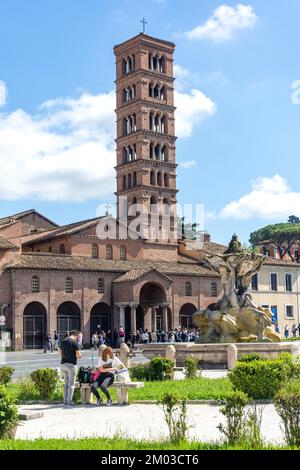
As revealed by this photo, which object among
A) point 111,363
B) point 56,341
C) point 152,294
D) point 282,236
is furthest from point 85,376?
point 282,236

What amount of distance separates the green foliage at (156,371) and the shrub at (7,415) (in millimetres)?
9433

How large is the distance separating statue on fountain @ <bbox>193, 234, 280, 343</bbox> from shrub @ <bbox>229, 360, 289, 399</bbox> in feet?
33.2

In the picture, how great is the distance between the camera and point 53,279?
50.8m

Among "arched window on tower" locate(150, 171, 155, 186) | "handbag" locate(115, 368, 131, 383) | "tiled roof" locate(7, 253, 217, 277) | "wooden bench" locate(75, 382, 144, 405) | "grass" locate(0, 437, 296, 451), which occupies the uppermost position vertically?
"arched window on tower" locate(150, 171, 155, 186)

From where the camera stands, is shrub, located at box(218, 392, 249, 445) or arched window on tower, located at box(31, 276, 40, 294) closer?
shrub, located at box(218, 392, 249, 445)

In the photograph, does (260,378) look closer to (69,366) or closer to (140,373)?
(69,366)

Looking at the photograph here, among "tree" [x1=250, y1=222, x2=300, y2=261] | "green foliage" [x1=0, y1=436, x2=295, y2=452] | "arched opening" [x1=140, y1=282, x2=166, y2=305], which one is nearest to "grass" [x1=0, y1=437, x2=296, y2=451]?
"green foliage" [x1=0, y1=436, x2=295, y2=452]

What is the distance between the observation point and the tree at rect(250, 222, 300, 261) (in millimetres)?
89500

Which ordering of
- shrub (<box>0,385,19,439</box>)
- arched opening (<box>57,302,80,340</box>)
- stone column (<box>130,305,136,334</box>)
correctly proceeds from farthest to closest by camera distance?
stone column (<box>130,305,136,334</box>) < arched opening (<box>57,302,80,340</box>) < shrub (<box>0,385,19,439</box>)

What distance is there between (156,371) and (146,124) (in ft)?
160

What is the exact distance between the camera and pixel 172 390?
15938 millimetres

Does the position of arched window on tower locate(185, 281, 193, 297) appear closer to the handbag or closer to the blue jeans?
the handbag

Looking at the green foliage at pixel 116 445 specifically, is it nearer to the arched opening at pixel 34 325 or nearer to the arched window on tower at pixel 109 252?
the arched opening at pixel 34 325

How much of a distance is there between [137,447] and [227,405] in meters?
1.35
